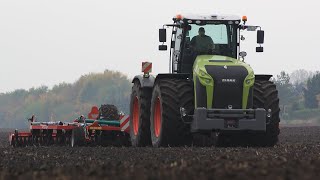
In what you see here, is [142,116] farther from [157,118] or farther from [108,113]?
[108,113]

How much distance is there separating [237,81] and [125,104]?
115 m

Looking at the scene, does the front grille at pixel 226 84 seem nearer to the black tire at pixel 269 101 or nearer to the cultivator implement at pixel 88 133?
the black tire at pixel 269 101

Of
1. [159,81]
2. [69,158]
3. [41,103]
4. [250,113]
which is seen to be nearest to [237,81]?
[250,113]

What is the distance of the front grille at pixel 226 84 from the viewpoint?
1483 centimetres

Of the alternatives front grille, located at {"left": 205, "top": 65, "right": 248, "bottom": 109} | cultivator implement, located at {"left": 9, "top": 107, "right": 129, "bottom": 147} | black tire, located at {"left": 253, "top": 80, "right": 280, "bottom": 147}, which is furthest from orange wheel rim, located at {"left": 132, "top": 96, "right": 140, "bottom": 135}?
black tire, located at {"left": 253, "top": 80, "right": 280, "bottom": 147}

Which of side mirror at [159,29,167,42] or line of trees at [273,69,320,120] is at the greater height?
side mirror at [159,29,167,42]

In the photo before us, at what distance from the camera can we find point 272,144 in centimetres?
1557

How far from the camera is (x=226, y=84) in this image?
14.9 m

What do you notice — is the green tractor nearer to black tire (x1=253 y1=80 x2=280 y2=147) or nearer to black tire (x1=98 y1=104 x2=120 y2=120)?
black tire (x1=253 y1=80 x2=280 y2=147)

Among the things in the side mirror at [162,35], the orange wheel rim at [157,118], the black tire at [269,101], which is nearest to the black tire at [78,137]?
the orange wheel rim at [157,118]

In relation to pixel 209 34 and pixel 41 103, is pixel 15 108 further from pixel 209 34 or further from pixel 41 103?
pixel 209 34

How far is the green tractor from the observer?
14.7 m

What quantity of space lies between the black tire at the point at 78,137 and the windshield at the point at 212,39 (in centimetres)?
380

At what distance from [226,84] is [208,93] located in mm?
407
